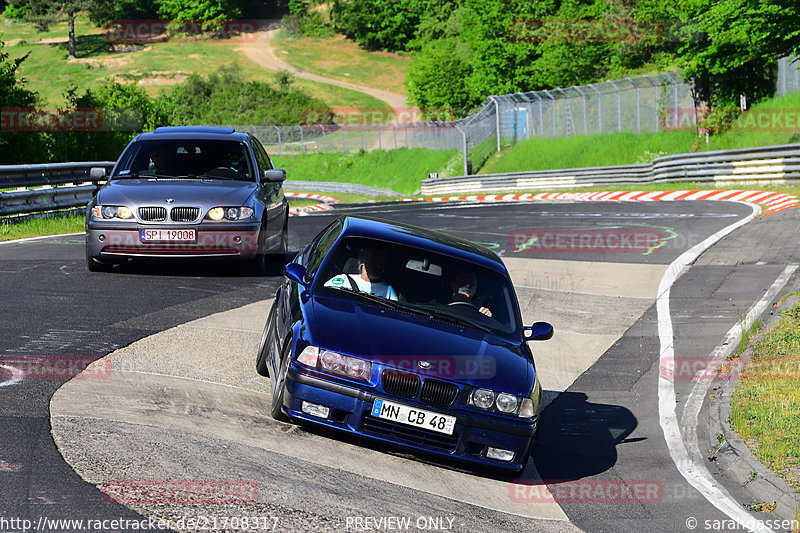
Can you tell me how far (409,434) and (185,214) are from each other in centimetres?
647

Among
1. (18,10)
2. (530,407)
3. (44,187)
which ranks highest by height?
(530,407)

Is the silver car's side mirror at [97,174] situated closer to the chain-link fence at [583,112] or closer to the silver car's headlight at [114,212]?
the silver car's headlight at [114,212]

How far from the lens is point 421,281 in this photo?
781cm

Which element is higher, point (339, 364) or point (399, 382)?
point (339, 364)

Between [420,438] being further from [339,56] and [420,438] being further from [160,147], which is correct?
[339,56]

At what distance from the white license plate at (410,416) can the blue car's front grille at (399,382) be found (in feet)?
0.28

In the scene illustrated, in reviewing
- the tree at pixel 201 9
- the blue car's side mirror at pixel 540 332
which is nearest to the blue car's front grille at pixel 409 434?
the blue car's side mirror at pixel 540 332

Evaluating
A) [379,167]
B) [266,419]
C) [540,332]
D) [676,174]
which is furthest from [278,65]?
[266,419]

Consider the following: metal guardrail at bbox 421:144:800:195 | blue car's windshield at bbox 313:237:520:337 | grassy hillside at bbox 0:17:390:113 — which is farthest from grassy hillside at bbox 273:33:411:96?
blue car's windshield at bbox 313:237:520:337

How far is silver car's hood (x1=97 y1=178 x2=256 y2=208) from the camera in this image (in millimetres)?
12305

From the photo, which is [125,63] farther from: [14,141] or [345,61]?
[14,141]

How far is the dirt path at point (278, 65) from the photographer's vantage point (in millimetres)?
115125

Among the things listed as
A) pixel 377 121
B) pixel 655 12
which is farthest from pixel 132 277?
pixel 377 121

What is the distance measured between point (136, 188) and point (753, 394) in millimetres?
7477
